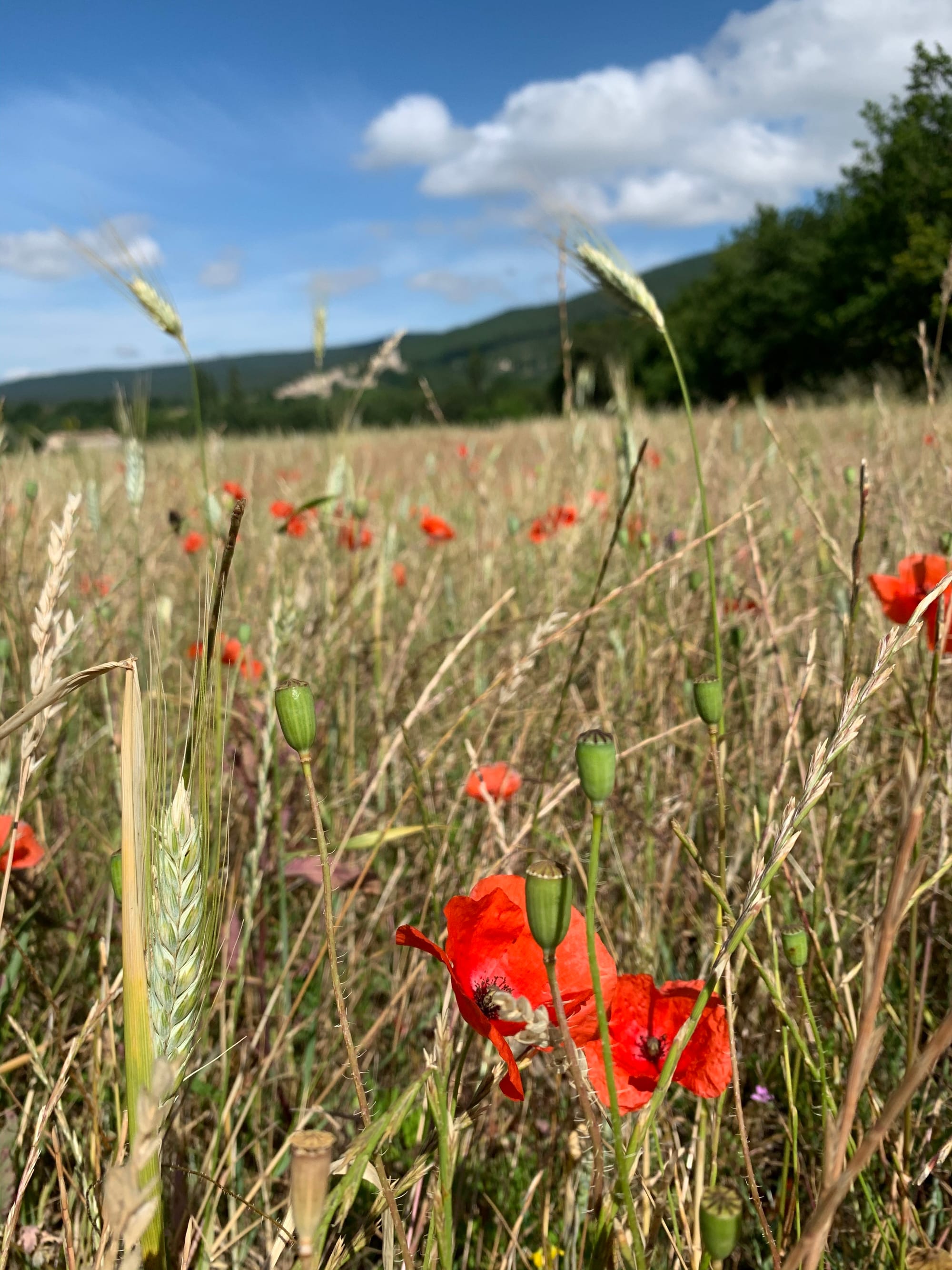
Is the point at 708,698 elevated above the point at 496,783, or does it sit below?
above

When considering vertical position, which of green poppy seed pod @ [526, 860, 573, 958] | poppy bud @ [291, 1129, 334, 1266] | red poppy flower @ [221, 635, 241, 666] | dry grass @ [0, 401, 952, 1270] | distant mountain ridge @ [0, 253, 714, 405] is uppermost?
distant mountain ridge @ [0, 253, 714, 405]

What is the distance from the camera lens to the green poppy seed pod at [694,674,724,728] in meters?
0.63

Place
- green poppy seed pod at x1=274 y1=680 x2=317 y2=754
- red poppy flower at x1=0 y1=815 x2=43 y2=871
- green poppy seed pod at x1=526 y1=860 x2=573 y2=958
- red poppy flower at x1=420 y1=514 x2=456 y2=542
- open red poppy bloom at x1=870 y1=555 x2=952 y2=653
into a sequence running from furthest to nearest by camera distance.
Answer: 1. red poppy flower at x1=420 y1=514 x2=456 y2=542
2. open red poppy bloom at x1=870 y1=555 x2=952 y2=653
3. red poppy flower at x1=0 y1=815 x2=43 y2=871
4. green poppy seed pod at x1=274 y1=680 x2=317 y2=754
5. green poppy seed pod at x1=526 y1=860 x2=573 y2=958

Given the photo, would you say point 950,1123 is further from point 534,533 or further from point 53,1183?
point 534,533

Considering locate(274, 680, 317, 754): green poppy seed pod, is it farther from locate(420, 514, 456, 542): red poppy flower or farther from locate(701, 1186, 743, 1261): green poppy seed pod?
locate(420, 514, 456, 542): red poppy flower

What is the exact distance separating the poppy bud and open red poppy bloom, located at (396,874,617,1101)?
20 centimetres

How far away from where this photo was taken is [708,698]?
636mm

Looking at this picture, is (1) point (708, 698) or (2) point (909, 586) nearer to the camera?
(1) point (708, 698)

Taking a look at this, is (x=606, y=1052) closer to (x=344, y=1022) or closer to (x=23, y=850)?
(x=344, y=1022)

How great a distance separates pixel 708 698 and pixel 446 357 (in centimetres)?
13377

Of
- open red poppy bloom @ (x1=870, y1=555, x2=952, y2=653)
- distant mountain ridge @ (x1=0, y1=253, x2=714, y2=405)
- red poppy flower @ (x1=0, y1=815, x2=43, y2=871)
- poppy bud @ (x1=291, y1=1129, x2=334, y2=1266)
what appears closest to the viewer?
poppy bud @ (x1=291, y1=1129, x2=334, y2=1266)

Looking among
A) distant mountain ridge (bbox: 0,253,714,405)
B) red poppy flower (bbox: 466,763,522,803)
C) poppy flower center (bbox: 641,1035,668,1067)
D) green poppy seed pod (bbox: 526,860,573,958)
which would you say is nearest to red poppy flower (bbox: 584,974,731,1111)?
poppy flower center (bbox: 641,1035,668,1067)

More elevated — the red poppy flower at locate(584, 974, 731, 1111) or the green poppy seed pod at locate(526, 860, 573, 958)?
the green poppy seed pod at locate(526, 860, 573, 958)

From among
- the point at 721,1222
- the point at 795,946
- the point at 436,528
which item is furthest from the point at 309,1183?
the point at 436,528
